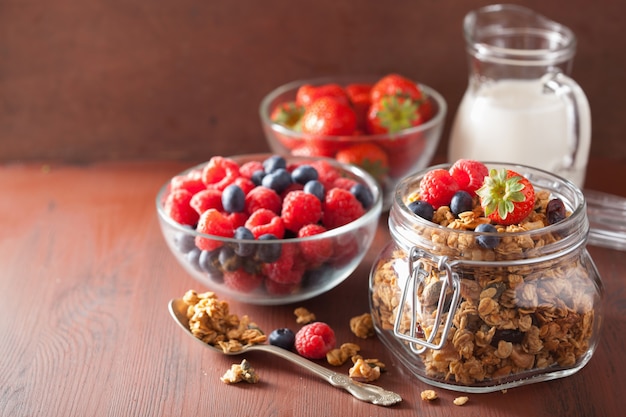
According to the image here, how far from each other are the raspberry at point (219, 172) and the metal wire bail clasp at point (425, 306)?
392 millimetres

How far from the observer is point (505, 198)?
3.18 feet

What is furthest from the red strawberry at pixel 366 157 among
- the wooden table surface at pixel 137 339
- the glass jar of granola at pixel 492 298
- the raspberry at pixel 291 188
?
the glass jar of granola at pixel 492 298

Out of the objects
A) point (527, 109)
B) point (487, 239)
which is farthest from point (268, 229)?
point (527, 109)

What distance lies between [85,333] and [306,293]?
33 centimetres

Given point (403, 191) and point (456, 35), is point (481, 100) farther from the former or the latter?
point (403, 191)

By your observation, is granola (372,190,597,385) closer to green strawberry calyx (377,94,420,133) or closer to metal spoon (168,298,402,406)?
metal spoon (168,298,402,406)

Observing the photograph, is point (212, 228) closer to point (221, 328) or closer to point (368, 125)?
point (221, 328)

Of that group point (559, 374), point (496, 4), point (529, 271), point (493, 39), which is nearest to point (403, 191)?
point (529, 271)

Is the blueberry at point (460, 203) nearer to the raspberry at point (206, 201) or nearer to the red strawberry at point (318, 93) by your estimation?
the raspberry at point (206, 201)

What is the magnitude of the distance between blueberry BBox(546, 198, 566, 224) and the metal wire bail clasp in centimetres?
15

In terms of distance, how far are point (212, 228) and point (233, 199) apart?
6 centimetres

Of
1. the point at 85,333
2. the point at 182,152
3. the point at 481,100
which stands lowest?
the point at 182,152

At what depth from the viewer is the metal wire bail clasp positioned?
37.8 inches

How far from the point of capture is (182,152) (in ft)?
5.98
